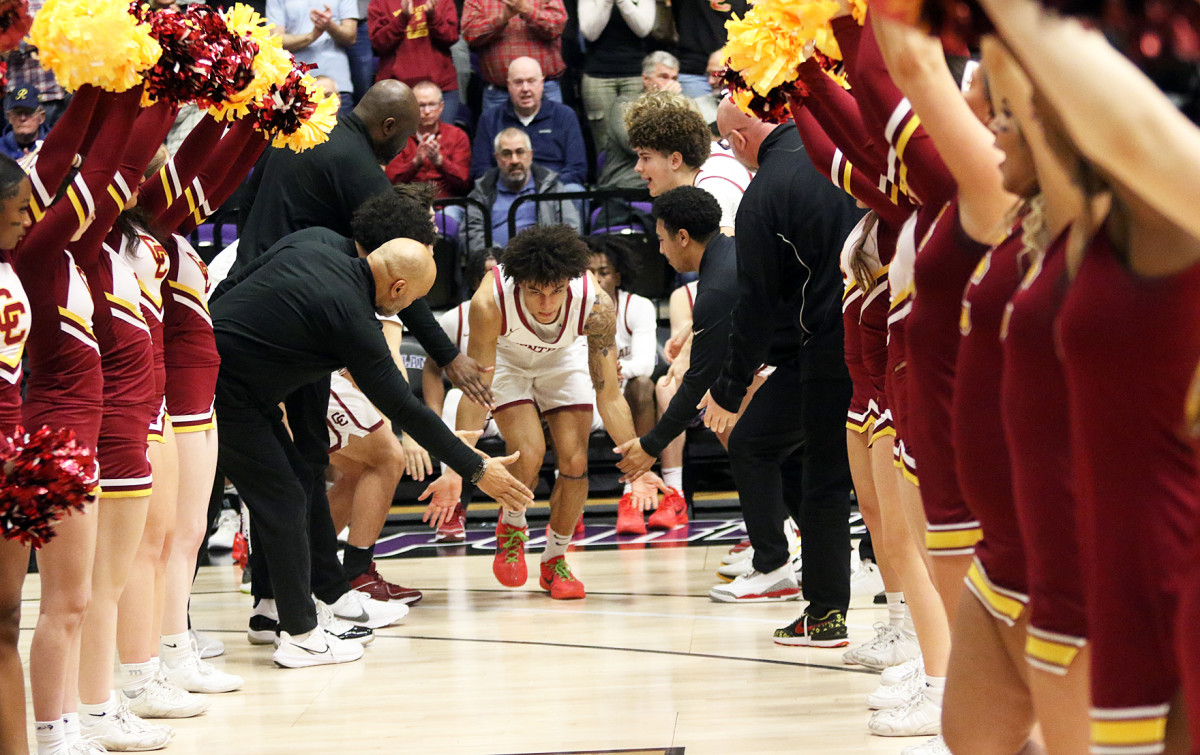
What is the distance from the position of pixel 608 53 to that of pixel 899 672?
6.18 metres

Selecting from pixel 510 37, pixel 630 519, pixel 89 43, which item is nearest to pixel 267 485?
pixel 89 43

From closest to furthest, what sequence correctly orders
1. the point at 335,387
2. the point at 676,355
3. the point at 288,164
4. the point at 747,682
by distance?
the point at 747,682
the point at 288,164
the point at 335,387
the point at 676,355

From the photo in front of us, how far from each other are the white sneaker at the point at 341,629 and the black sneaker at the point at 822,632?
1.60 meters

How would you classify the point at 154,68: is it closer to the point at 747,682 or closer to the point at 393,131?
the point at 393,131

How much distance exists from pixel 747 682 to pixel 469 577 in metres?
2.42

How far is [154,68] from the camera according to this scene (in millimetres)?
3549

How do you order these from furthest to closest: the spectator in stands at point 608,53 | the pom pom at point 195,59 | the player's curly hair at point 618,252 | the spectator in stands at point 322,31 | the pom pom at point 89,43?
the spectator in stands at point 608,53
the spectator in stands at point 322,31
the player's curly hair at point 618,252
the pom pom at point 195,59
the pom pom at point 89,43

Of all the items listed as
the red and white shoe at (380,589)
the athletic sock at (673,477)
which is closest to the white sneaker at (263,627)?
the red and white shoe at (380,589)

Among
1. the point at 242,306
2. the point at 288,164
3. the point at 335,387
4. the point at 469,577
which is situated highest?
the point at 288,164

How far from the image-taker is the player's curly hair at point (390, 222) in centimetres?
473

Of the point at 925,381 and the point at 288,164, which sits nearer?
the point at 925,381

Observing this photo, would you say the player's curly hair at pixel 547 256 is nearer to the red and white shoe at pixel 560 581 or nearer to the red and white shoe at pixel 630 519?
the red and white shoe at pixel 560 581

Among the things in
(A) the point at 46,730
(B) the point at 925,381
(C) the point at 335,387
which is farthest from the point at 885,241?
(C) the point at 335,387

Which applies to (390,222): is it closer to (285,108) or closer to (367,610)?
(285,108)
